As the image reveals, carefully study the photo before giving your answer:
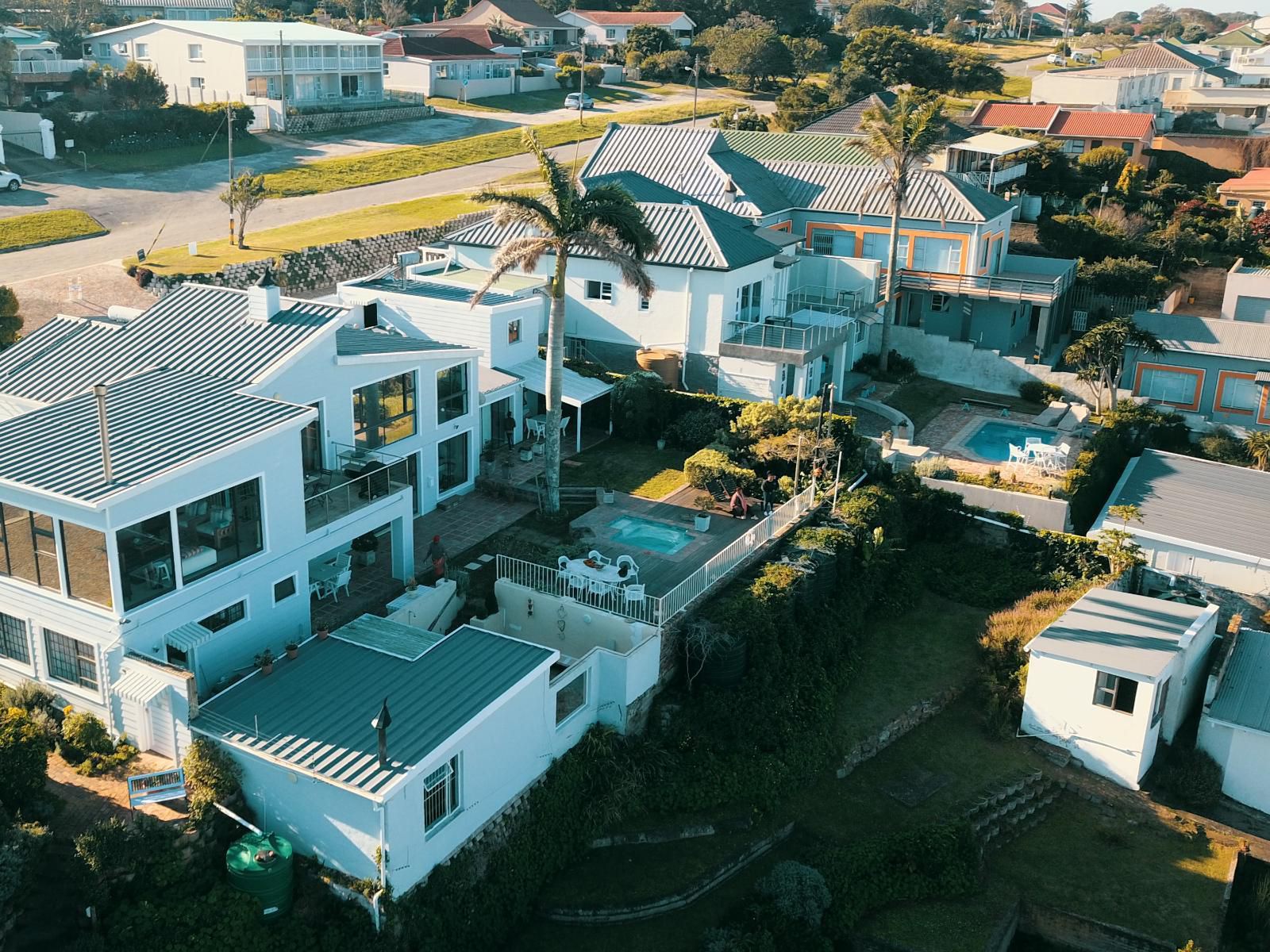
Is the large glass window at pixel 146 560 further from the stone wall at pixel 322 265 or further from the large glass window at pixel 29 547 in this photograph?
the stone wall at pixel 322 265

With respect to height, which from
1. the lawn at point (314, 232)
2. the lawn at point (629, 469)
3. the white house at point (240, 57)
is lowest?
the lawn at point (629, 469)

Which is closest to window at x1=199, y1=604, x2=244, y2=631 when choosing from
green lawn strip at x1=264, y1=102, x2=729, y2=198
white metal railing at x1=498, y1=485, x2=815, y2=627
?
white metal railing at x1=498, y1=485, x2=815, y2=627

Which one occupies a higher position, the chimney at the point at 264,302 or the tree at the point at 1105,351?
the chimney at the point at 264,302

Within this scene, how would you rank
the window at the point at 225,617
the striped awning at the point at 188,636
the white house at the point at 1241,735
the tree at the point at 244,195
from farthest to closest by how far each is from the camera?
the tree at the point at 244,195
the white house at the point at 1241,735
the window at the point at 225,617
the striped awning at the point at 188,636

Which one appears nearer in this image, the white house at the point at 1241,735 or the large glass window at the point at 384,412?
the white house at the point at 1241,735

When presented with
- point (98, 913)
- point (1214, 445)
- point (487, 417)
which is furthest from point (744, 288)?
point (98, 913)

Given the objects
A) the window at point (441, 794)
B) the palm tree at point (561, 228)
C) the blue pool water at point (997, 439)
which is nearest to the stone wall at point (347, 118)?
the palm tree at point (561, 228)

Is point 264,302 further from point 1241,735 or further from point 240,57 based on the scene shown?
point 240,57

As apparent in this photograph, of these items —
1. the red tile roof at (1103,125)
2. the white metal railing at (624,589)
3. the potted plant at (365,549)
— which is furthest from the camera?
the red tile roof at (1103,125)
